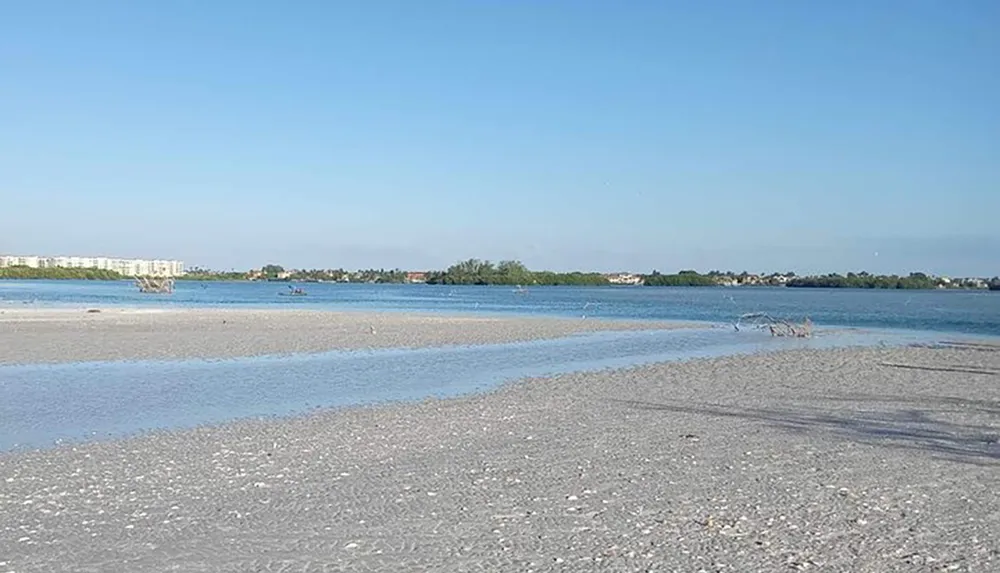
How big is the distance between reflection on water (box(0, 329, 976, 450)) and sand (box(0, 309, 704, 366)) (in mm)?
2782

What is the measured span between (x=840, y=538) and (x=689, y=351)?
2600 centimetres

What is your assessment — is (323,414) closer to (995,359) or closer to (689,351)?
Answer: (689,351)

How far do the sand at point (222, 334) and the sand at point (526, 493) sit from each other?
15.5 m

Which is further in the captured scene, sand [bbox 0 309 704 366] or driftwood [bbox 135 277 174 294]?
driftwood [bbox 135 277 174 294]

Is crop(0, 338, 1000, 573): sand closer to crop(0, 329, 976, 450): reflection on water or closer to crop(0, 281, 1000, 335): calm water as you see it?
crop(0, 329, 976, 450): reflection on water

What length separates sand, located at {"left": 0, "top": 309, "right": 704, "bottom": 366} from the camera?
29875 mm

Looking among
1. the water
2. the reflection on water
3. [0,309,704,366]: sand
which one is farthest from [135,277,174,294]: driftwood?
the reflection on water

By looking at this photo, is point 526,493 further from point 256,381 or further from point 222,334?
point 222,334

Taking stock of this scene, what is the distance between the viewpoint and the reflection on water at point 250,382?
15969 mm

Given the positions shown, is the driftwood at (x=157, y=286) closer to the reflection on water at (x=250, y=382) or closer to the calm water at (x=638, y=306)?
the calm water at (x=638, y=306)

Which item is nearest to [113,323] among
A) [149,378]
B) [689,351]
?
[149,378]

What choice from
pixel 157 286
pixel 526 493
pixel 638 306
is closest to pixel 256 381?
pixel 526 493

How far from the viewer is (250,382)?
72.7ft

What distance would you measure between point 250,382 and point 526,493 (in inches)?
532
